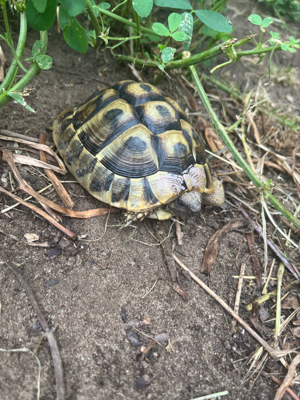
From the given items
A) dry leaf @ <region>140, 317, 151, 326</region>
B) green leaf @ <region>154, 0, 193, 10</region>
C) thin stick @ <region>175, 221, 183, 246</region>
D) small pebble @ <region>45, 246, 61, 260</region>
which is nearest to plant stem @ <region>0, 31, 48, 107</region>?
green leaf @ <region>154, 0, 193, 10</region>

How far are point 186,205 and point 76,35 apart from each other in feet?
4.60

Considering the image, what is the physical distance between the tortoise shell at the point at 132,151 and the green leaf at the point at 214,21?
59 centimetres

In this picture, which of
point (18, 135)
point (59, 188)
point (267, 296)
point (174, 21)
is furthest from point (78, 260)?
point (174, 21)

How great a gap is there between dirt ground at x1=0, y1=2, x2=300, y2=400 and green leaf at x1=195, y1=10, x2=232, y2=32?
1337mm

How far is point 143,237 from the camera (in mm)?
2221

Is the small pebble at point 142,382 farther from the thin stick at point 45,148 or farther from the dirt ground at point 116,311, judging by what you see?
the thin stick at point 45,148

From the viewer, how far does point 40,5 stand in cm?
173

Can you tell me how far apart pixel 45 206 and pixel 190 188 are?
103 cm

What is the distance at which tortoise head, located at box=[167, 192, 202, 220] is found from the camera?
2.23 meters

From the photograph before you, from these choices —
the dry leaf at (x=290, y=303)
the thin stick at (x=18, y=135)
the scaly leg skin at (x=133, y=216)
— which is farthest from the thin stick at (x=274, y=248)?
the thin stick at (x=18, y=135)

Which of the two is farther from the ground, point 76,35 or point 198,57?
point 76,35

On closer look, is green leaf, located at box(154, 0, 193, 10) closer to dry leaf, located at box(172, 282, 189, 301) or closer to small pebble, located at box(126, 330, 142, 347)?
dry leaf, located at box(172, 282, 189, 301)

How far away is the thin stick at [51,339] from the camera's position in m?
1.47

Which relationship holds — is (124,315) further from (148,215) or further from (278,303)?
(278,303)
